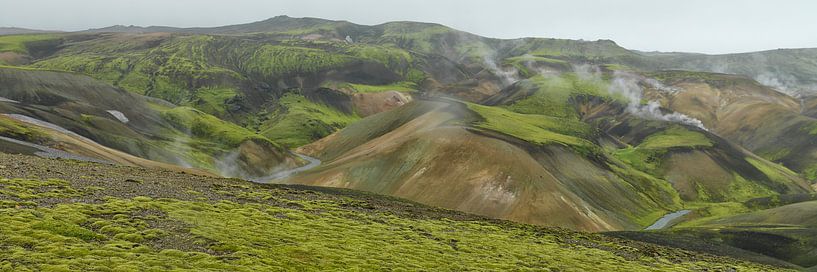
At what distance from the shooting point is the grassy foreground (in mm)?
44031

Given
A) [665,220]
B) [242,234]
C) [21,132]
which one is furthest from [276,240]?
[665,220]

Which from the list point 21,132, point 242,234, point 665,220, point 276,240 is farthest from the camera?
point 665,220

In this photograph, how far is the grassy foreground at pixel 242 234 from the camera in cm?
4403

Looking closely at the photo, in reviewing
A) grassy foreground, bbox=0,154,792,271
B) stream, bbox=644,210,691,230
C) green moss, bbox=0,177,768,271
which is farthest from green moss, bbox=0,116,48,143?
stream, bbox=644,210,691,230

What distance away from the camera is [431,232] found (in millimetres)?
78938

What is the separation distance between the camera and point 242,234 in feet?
188

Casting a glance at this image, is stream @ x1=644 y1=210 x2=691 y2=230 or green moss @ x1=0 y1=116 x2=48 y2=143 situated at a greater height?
green moss @ x1=0 y1=116 x2=48 y2=143

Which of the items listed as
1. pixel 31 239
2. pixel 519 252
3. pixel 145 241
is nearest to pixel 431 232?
pixel 519 252

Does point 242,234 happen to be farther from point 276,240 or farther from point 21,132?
point 21,132

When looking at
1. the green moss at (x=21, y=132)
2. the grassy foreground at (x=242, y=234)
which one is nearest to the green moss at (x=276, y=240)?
the grassy foreground at (x=242, y=234)

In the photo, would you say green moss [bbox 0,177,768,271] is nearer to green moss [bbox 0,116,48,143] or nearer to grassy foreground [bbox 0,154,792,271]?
grassy foreground [bbox 0,154,792,271]

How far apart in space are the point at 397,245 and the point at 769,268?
70.8 meters

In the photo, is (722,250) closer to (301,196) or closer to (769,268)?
(769,268)

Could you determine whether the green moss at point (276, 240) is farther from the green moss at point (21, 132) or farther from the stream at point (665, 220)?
the stream at point (665, 220)
